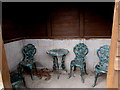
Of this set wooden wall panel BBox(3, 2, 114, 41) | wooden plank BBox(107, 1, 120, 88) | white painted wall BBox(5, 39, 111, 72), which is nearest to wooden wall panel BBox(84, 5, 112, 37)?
wooden wall panel BBox(3, 2, 114, 41)

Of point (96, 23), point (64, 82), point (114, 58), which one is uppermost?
point (96, 23)

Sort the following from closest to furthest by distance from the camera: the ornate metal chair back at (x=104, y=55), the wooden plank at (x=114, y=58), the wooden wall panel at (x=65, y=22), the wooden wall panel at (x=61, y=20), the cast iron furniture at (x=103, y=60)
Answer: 1. the wooden plank at (x=114, y=58)
2. the cast iron furniture at (x=103, y=60)
3. the ornate metal chair back at (x=104, y=55)
4. the wooden wall panel at (x=61, y=20)
5. the wooden wall panel at (x=65, y=22)

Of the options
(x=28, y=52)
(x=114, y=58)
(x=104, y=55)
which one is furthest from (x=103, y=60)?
(x=114, y=58)

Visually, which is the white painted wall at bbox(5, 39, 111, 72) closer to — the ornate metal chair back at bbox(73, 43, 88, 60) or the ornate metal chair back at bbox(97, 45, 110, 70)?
the ornate metal chair back at bbox(73, 43, 88, 60)

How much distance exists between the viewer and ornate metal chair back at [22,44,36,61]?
3.28 meters

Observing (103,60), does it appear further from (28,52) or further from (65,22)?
(28,52)

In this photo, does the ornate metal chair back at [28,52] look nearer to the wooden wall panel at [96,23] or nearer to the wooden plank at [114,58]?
the wooden wall panel at [96,23]

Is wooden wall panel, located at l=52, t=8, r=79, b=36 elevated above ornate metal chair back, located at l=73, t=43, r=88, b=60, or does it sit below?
above

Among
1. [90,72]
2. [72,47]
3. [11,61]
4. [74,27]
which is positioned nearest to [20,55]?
[11,61]

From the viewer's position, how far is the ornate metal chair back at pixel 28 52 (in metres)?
3.28

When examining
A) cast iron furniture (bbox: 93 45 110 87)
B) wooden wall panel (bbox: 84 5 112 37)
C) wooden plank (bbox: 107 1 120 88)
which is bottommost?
cast iron furniture (bbox: 93 45 110 87)

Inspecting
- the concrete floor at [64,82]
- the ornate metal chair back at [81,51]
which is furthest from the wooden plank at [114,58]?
the ornate metal chair back at [81,51]

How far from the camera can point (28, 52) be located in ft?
10.8

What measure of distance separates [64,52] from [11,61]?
4.57 feet
